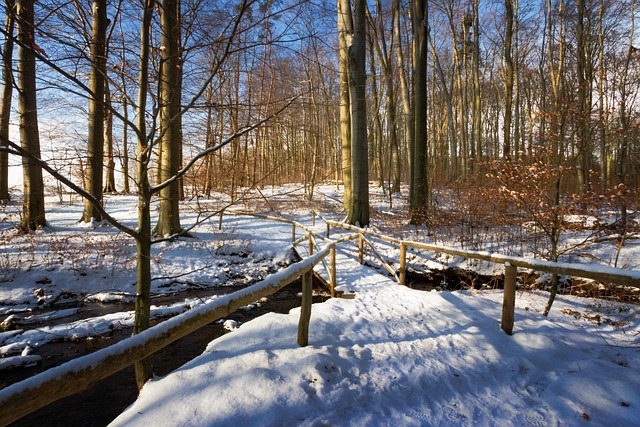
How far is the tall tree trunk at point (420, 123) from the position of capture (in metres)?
11.7

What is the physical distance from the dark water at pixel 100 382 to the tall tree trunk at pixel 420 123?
302 inches

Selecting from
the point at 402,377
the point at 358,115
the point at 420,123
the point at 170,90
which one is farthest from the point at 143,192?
the point at 420,123

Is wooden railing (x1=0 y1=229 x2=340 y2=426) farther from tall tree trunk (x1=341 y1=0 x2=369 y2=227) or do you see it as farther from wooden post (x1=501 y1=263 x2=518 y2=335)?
tall tree trunk (x1=341 y1=0 x2=369 y2=227)

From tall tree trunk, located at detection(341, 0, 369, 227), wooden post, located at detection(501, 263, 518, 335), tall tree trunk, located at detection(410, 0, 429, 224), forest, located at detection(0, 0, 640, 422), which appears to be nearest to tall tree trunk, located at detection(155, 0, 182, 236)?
forest, located at detection(0, 0, 640, 422)

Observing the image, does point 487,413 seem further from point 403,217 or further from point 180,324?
point 403,217

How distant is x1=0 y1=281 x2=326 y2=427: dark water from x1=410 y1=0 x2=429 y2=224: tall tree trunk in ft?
25.1

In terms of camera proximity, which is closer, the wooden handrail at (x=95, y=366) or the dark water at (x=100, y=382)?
the wooden handrail at (x=95, y=366)

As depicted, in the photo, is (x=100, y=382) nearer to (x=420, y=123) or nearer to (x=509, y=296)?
(x=509, y=296)

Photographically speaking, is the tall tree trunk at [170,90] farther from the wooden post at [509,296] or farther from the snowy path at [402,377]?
the wooden post at [509,296]

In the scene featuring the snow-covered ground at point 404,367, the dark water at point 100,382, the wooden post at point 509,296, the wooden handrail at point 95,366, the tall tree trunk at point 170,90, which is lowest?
the dark water at point 100,382

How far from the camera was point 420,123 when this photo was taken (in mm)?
11594

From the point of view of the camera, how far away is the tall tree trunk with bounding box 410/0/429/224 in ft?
38.3

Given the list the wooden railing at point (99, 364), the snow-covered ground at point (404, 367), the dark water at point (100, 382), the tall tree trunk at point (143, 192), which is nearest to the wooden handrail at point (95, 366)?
the wooden railing at point (99, 364)

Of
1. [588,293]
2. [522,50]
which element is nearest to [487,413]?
[588,293]
